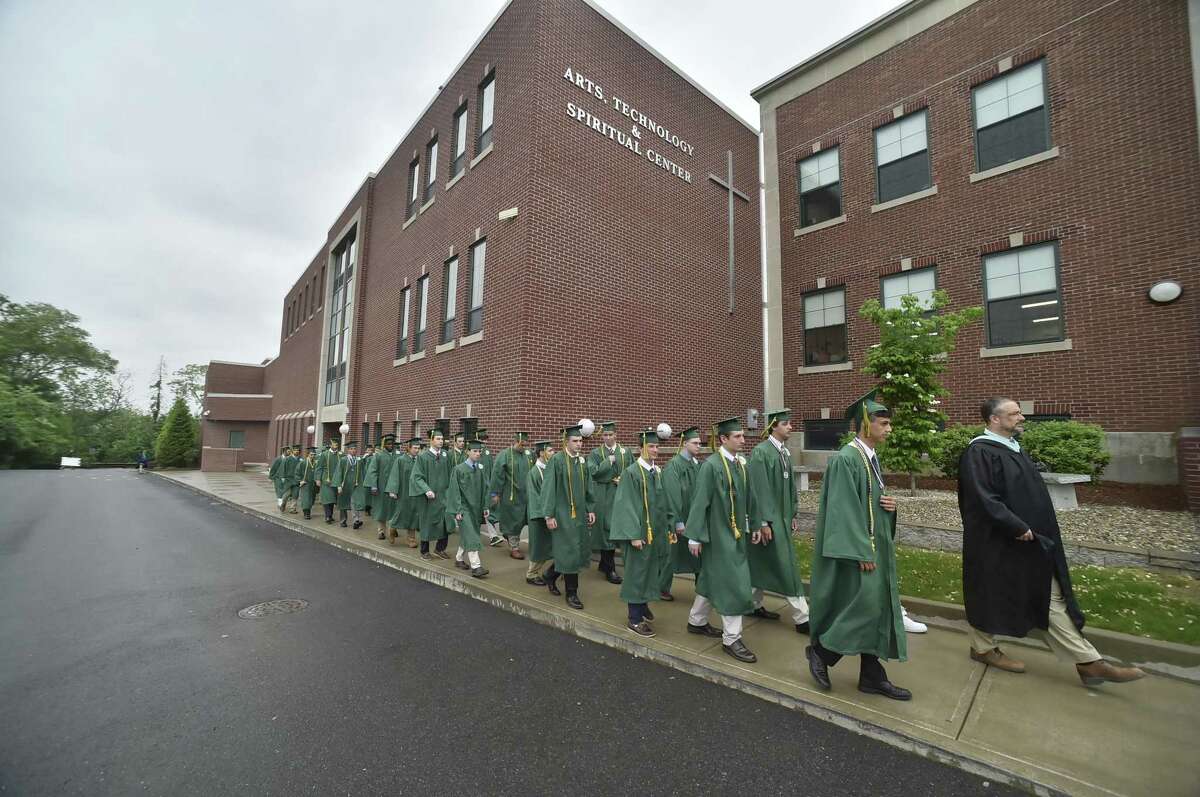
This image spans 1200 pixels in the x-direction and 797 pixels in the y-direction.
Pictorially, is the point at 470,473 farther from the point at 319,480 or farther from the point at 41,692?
the point at 319,480

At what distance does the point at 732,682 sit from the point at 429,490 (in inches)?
236

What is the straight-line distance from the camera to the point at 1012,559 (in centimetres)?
416

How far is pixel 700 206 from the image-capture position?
1483cm

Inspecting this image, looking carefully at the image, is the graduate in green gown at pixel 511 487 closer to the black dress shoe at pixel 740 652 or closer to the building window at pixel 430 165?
the black dress shoe at pixel 740 652

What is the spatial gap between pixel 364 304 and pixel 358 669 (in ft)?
58.9

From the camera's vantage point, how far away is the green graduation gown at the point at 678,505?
566cm

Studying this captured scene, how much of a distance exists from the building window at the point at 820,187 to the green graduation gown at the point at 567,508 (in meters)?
11.9

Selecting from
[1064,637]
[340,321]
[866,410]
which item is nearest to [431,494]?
[866,410]

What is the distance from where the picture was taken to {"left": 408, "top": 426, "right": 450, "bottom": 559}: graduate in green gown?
9023 mm

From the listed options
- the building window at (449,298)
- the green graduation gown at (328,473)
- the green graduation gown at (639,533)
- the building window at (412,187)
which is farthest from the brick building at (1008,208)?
the green graduation gown at (328,473)

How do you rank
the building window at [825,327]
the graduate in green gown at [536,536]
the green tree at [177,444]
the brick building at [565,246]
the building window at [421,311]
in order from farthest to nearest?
the green tree at [177,444], the building window at [421,311], the building window at [825,327], the brick building at [565,246], the graduate in green gown at [536,536]

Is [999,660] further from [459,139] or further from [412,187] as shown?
[412,187]

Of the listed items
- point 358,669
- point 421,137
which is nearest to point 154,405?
point 421,137

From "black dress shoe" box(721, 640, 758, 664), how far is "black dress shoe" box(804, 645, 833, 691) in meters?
0.53
